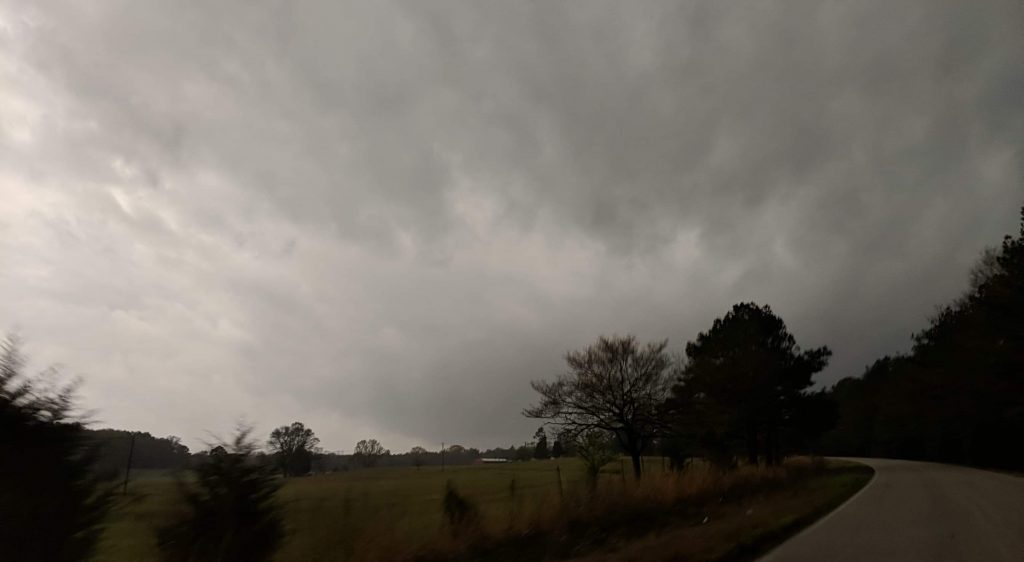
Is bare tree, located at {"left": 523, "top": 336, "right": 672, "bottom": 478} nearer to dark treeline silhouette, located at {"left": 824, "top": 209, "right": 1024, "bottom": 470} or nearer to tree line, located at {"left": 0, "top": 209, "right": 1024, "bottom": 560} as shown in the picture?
tree line, located at {"left": 0, "top": 209, "right": 1024, "bottom": 560}

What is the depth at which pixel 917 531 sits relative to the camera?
39.4 ft

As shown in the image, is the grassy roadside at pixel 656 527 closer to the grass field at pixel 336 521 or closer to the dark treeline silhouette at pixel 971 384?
the grass field at pixel 336 521

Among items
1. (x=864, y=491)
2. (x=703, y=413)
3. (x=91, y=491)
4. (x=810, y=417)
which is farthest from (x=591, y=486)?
(x=810, y=417)

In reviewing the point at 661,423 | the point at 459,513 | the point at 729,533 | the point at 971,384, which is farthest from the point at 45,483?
the point at 971,384

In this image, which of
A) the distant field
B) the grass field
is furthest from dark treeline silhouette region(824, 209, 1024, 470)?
the distant field

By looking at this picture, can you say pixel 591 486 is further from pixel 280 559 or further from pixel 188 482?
pixel 188 482

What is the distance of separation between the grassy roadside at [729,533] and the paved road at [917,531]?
0.41 metres

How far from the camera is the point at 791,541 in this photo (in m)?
11.1

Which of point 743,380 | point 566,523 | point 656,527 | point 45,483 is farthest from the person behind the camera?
point 743,380

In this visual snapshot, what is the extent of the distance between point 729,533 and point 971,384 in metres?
44.4

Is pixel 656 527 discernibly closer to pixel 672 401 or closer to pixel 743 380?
pixel 672 401

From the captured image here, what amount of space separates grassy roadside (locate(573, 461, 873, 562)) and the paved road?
1.35 ft

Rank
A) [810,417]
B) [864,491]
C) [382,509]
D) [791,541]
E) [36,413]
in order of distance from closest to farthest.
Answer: [36,413], [382,509], [791,541], [864,491], [810,417]

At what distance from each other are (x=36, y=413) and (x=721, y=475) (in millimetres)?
22164
